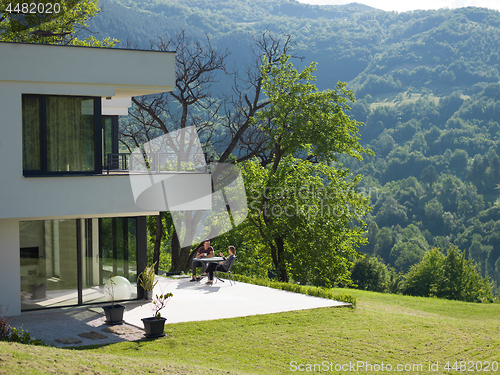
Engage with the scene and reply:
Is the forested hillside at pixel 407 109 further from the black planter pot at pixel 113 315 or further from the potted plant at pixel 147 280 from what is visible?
the black planter pot at pixel 113 315

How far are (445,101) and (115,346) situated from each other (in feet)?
585

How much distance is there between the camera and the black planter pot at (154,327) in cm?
1037

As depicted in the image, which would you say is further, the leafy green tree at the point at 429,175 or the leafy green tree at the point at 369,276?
the leafy green tree at the point at 429,175

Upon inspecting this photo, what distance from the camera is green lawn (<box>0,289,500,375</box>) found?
302 inches

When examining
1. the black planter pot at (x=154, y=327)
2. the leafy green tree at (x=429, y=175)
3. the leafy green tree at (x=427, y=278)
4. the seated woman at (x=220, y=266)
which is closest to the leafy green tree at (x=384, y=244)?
the leafy green tree at (x=429, y=175)

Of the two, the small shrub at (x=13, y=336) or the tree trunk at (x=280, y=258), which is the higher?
the small shrub at (x=13, y=336)

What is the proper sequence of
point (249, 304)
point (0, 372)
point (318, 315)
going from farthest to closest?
point (249, 304) → point (318, 315) → point (0, 372)

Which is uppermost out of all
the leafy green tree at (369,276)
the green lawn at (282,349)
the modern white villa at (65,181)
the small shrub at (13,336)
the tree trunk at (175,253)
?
the modern white villa at (65,181)

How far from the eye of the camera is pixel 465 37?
19750 cm

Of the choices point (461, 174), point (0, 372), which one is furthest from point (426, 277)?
point (461, 174)

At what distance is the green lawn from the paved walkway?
2.32 feet

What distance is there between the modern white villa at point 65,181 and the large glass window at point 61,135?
0.02 meters

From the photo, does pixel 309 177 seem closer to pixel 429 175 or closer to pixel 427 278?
pixel 427 278

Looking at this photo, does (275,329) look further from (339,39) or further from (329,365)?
(339,39)
